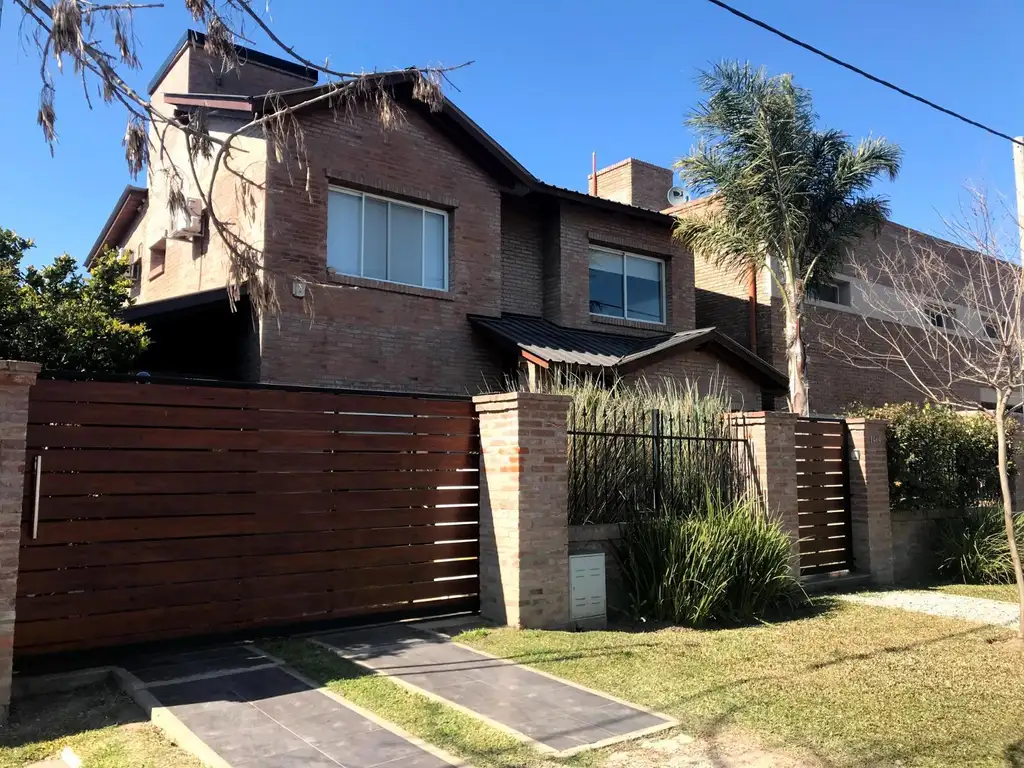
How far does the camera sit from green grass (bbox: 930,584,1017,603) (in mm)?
9514

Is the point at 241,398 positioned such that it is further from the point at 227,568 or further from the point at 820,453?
the point at 820,453

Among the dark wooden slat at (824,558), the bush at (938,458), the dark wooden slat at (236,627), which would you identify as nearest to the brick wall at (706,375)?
the bush at (938,458)

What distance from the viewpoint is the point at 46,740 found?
450 centimetres

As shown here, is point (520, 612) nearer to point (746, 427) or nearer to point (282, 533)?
point (282, 533)

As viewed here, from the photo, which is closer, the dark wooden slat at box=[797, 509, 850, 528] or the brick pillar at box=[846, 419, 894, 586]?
the dark wooden slat at box=[797, 509, 850, 528]

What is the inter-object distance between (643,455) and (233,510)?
14.3 feet

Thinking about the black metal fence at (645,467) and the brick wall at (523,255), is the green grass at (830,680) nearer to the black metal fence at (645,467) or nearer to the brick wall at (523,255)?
the black metal fence at (645,467)

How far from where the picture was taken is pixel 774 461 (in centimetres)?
947

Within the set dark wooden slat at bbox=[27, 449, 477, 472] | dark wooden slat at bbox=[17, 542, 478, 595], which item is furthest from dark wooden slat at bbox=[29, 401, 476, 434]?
dark wooden slat at bbox=[17, 542, 478, 595]

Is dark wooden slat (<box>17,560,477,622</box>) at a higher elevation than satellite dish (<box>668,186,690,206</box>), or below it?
below

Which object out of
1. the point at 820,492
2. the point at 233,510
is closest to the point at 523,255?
the point at 820,492

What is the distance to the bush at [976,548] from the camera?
10.6m

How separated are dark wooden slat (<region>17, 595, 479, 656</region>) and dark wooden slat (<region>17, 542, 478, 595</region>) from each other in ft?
1.06

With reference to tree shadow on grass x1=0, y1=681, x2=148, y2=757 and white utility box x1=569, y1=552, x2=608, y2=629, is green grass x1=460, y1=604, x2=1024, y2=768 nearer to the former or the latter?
white utility box x1=569, y1=552, x2=608, y2=629
